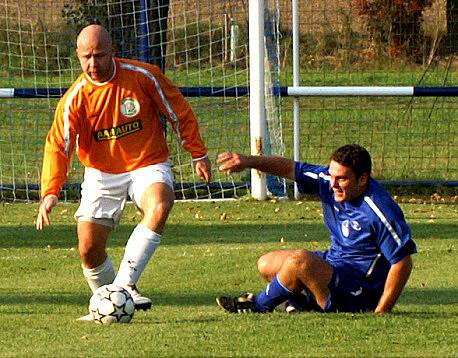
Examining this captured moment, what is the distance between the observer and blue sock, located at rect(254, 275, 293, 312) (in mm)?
8281

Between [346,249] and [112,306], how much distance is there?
58.4 inches

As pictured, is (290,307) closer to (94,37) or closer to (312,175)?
(312,175)

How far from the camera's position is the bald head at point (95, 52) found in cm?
869

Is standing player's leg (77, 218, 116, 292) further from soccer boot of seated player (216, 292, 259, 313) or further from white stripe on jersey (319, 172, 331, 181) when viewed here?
white stripe on jersey (319, 172, 331, 181)

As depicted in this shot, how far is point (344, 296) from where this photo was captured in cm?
828

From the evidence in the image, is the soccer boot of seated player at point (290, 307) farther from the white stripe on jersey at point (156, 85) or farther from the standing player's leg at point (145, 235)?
the white stripe on jersey at point (156, 85)

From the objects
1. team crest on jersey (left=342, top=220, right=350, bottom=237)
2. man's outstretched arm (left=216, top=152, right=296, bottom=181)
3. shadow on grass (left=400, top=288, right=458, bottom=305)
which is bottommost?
shadow on grass (left=400, top=288, right=458, bottom=305)

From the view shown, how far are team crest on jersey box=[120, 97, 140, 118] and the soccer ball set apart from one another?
125 cm

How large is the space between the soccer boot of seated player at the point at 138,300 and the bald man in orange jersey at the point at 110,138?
0.27 meters

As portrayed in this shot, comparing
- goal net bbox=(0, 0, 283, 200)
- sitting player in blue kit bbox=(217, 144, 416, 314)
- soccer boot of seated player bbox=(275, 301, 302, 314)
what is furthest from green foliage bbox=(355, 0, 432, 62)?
soccer boot of seated player bbox=(275, 301, 302, 314)

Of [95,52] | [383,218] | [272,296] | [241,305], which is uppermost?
[95,52]

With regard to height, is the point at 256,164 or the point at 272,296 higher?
the point at 256,164

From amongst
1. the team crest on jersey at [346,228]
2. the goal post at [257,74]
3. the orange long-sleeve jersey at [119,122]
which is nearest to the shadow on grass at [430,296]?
the team crest on jersey at [346,228]

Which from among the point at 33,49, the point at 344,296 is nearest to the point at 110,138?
the point at 344,296
